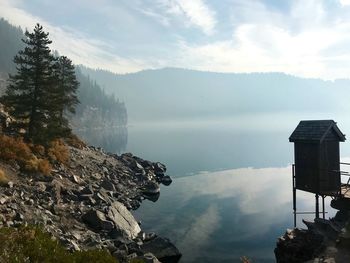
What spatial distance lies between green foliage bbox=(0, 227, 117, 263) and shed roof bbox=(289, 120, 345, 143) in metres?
20.1

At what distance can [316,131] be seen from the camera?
30781mm

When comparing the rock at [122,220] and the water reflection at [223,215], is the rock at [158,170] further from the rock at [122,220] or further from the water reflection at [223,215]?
the rock at [122,220]

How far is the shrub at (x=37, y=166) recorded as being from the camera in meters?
31.9

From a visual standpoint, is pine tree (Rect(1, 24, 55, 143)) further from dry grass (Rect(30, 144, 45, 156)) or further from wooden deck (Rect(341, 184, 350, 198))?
wooden deck (Rect(341, 184, 350, 198))

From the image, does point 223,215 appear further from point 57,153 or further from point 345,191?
point 57,153

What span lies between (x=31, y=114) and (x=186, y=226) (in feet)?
61.9

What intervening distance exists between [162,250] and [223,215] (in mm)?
16730

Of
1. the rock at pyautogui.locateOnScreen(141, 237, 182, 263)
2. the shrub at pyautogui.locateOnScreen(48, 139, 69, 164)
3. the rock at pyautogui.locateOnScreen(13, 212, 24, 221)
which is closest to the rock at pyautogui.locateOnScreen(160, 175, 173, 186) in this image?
the shrub at pyautogui.locateOnScreen(48, 139, 69, 164)

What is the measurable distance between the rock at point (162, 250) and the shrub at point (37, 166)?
12450mm

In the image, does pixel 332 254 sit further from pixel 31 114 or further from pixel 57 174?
pixel 31 114

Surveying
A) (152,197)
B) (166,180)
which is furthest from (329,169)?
(166,180)

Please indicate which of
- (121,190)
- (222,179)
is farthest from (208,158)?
(121,190)

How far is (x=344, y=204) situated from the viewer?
2811 cm

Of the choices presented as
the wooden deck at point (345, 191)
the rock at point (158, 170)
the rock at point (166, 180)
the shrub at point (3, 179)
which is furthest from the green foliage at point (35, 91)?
the rock at point (158, 170)
